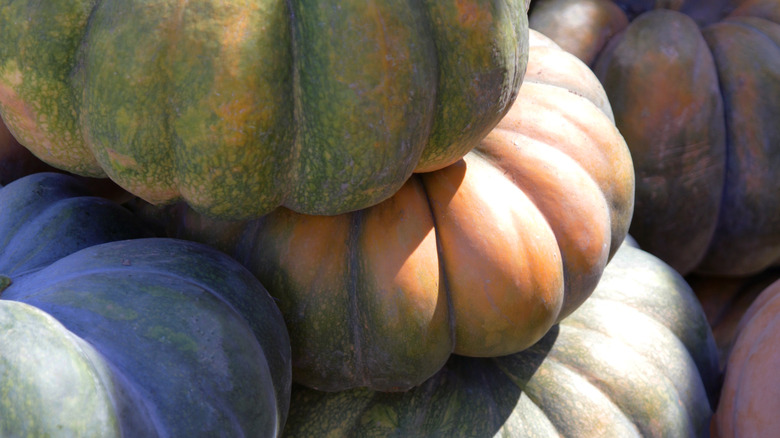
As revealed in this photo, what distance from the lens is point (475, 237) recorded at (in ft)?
3.55

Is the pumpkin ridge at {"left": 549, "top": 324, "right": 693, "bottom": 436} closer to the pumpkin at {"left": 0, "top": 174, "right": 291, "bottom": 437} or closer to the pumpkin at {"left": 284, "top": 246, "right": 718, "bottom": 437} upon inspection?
the pumpkin at {"left": 284, "top": 246, "right": 718, "bottom": 437}

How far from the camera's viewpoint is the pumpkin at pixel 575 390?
1226mm

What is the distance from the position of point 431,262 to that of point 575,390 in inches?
18.0

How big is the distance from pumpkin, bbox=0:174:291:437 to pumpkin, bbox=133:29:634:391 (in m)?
0.08

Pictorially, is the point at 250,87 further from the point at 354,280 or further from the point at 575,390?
the point at 575,390

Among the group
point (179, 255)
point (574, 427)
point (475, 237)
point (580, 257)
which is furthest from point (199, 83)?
point (574, 427)

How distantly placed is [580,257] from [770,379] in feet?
1.61

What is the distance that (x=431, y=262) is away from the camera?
42.0 inches

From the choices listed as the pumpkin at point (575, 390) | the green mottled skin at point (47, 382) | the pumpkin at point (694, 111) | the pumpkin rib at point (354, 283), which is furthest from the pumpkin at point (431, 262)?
the pumpkin at point (694, 111)

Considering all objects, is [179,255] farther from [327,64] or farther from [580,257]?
[580,257]

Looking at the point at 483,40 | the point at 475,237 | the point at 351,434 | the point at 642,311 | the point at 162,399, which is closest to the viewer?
the point at 162,399

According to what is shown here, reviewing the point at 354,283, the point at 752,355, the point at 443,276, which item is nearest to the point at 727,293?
the point at 752,355

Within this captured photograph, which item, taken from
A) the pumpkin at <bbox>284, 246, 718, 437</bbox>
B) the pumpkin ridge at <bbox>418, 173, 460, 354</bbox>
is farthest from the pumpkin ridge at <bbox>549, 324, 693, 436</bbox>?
the pumpkin ridge at <bbox>418, 173, 460, 354</bbox>

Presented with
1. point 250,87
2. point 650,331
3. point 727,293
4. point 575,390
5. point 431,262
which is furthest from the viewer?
point 727,293
